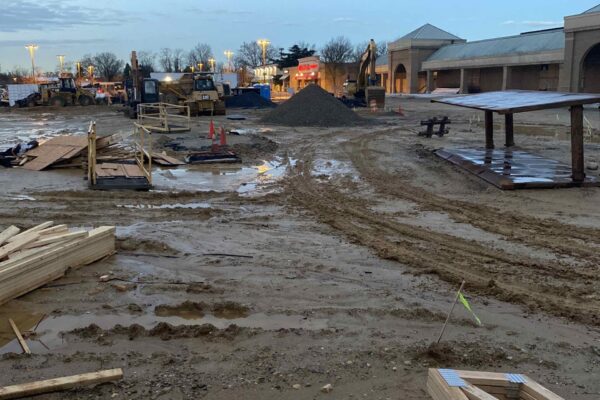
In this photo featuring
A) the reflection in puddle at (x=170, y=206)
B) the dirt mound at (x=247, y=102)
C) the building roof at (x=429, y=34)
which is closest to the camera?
the reflection in puddle at (x=170, y=206)

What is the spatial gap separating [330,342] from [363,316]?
75 centimetres

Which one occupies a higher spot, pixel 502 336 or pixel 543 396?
pixel 543 396

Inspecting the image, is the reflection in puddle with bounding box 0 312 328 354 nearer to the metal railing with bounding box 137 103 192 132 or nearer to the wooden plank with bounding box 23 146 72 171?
the metal railing with bounding box 137 103 192 132

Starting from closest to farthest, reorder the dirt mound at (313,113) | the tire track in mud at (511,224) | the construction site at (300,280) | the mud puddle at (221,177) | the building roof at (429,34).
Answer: the construction site at (300,280)
the tire track in mud at (511,224)
the mud puddle at (221,177)
the dirt mound at (313,113)
the building roof at (429,34)

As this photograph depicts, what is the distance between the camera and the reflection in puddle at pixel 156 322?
5547 mm

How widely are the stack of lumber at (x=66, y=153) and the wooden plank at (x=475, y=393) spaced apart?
546 inches

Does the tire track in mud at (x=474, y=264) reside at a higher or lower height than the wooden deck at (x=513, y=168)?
lower

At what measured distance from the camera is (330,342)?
5215 mm

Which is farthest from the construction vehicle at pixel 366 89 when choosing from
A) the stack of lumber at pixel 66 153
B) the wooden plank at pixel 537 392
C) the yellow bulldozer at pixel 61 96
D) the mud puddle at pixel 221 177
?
the wooden plank at pixel 537 392

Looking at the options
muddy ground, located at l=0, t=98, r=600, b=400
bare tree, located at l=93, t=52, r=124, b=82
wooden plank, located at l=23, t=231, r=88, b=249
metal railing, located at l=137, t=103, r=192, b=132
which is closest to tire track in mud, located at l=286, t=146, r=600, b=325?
muddy ground, located at l=0, t=98, r=600, b=400

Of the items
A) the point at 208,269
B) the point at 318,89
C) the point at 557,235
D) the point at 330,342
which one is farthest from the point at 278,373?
the point at 318,89

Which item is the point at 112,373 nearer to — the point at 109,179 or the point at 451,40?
the point at 109,179

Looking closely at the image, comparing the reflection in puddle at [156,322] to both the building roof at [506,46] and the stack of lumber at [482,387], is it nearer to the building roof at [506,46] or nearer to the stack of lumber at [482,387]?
the stack of lumber at [482,387]

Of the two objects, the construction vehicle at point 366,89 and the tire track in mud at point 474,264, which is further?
the construction vehicle at point 366,89
